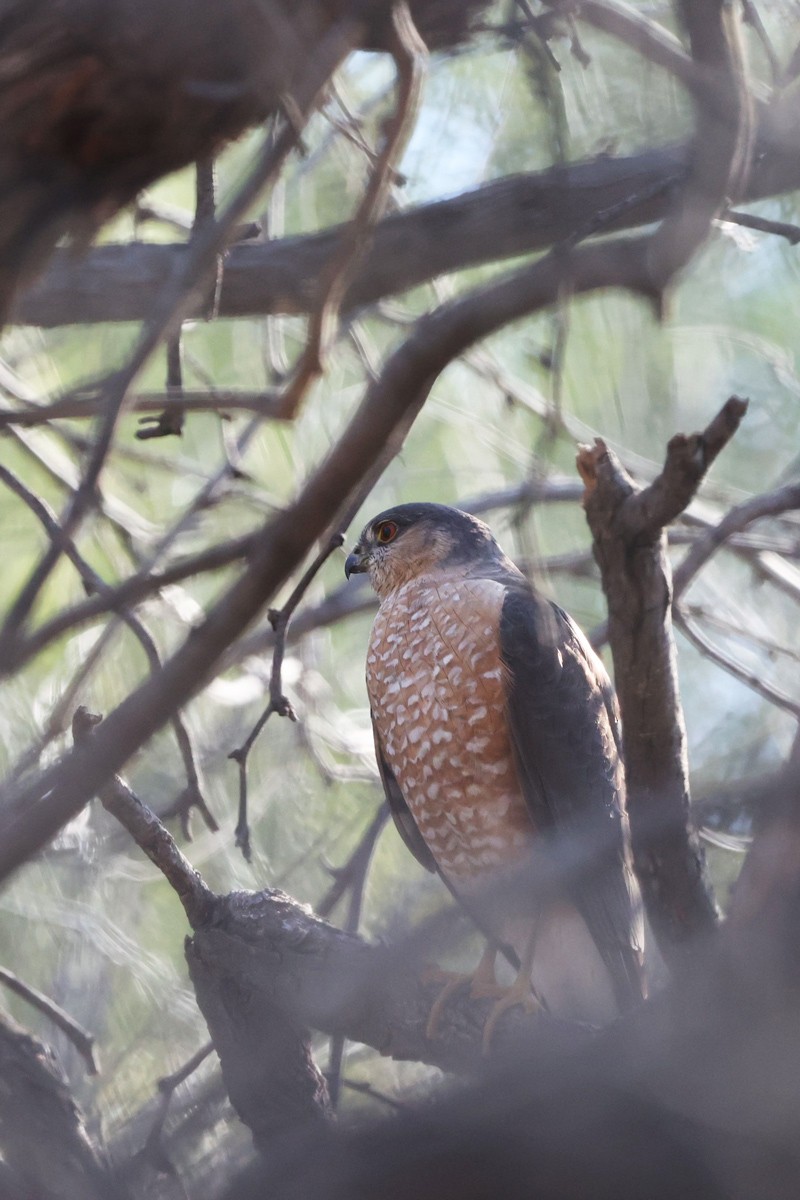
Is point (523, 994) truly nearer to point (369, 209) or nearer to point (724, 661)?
point (724, 661)

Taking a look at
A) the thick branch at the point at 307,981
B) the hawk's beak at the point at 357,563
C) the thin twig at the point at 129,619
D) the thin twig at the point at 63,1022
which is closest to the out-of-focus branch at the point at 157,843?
the thick branch at the point at 307,981

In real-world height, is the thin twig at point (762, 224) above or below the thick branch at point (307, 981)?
above

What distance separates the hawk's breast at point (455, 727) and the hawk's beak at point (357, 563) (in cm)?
46

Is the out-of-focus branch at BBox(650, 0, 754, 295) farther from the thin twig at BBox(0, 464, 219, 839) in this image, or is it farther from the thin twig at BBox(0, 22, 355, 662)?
the thin twig at BBox(0, 464, 219, 839)

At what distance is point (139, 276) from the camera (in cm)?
335

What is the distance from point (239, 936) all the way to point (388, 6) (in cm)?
189

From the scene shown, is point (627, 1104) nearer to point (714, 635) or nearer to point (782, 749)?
point (782, 749)

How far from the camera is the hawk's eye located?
4.16m

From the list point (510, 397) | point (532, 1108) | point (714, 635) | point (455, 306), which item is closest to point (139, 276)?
point (510, 397)

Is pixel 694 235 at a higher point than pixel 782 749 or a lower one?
higher

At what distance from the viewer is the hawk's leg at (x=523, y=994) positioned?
318cm

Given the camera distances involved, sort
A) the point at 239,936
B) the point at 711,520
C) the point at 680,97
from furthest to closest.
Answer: the point at 711,520, the point at 239,936, the point at 680,97

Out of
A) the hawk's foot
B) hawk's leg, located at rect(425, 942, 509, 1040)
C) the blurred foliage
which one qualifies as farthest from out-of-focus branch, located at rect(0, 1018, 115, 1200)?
the hawk's foot

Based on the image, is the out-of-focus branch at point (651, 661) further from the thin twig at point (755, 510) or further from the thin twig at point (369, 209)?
the thin twig at point (369, 209)
